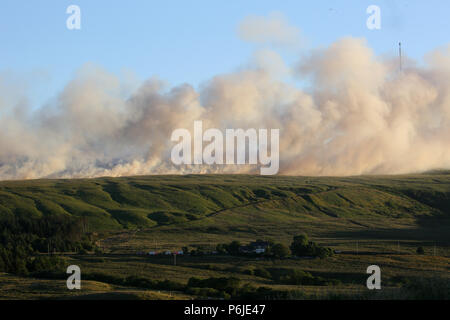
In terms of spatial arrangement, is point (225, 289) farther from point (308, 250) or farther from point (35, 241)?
point (35, 241)

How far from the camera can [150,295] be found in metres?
60.4

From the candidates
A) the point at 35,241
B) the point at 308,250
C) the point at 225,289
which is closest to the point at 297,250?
the point at 308,250

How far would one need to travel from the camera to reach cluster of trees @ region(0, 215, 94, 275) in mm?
115688

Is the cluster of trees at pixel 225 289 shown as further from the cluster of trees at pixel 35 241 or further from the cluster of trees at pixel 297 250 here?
the cluster of trees at pixel 297 250

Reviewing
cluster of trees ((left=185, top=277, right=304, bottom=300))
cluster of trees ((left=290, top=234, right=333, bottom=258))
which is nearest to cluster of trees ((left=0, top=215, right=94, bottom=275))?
cluster of trees ((left=185, top=277, right=304, bottom=300))

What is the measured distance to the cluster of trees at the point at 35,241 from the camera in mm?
115688

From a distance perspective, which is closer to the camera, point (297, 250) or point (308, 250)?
point (308, 250)

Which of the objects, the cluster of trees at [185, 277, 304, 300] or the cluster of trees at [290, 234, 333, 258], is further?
the cluster of trees at [290, 234, 333, 258]

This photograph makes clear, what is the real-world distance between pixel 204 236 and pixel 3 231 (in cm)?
5929

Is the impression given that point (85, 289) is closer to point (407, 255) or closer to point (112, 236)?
point (407, 255)

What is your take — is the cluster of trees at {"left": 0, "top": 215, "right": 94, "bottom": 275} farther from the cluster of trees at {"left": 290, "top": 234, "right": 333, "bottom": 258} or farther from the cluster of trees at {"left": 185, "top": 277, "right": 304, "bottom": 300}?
the cluster of trees at {"left": 290, "top": 234, "right": 333, "bottom": 258}

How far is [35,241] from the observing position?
161m

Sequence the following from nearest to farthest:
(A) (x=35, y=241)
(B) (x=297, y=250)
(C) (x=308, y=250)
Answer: (C) (x=308, y=250), (B) (x=297, y=250), (A) (x=35, y=241)

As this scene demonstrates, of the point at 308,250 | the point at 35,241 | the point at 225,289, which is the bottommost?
the point at 35,241
